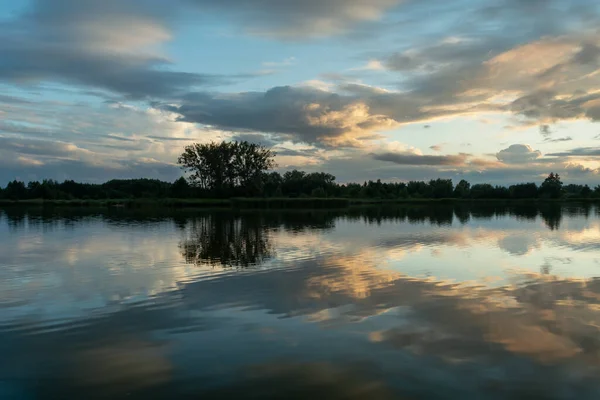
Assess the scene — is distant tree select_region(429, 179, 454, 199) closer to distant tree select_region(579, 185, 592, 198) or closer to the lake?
distant tree select_region(579, 185, 592, 198)

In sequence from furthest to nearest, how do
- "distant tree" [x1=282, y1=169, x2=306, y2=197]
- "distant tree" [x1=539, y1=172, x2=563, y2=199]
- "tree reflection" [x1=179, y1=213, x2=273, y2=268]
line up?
"distant tree" [x1=539, y1=172, x2=563, y2=199], "distant tree" [x1=282, y1=169, x2=306, y2=197], "tree reflection" [x1=179, y1=213, x2=273, y2=268]

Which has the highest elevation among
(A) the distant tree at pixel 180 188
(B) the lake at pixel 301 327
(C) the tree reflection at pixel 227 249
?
(A) the distant tree at pixel 180 188

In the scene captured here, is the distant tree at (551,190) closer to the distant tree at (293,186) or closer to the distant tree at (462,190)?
the distant tree at (462,190)

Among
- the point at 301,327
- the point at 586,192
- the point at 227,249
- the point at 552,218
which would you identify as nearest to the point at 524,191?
the point at 586,192

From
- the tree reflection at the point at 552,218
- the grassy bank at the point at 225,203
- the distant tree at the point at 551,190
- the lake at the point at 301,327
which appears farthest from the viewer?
the distant tree at the point at 551,190

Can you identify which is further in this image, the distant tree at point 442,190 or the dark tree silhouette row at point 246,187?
the distant tree at point 442,190

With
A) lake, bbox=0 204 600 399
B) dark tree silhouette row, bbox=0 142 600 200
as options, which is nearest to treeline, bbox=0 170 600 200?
dark tree silhouette row, bbox=0 142 600 200

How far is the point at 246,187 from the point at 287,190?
48.9 ft

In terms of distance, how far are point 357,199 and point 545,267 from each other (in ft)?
346

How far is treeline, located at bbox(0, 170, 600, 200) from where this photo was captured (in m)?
99.2

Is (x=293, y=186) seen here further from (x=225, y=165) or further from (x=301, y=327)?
(x=301, y=327)

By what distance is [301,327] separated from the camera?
31.8 ft

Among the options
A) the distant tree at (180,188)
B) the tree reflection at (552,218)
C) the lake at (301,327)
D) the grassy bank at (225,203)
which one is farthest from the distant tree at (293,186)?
the lake at (301,327)

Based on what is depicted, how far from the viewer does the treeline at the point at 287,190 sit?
99250mm
